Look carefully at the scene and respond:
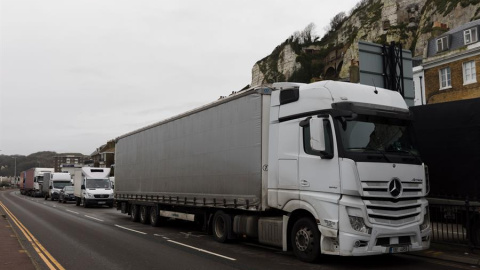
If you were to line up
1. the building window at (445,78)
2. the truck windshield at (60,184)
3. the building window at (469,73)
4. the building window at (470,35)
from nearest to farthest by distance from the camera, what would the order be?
the building window at (469,73) → the building window at (445,78) → the building window at (470,35) → the truck windshield at (60,184)

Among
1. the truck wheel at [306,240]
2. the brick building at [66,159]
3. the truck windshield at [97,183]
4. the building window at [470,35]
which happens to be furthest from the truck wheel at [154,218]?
the brick building at [66,159]

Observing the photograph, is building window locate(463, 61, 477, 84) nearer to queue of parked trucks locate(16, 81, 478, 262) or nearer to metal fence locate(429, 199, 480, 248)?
metal fence locate(429, 199, 480, 248)

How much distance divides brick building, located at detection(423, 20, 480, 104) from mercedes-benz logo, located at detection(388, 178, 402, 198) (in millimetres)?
24684

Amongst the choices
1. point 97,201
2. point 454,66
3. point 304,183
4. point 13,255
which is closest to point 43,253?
point 13,255

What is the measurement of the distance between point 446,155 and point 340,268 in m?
4.45

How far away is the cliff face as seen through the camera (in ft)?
181

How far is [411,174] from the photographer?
775 cm

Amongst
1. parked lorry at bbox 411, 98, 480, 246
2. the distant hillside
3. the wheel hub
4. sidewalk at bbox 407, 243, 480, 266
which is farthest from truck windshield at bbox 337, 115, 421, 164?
the distant hillside

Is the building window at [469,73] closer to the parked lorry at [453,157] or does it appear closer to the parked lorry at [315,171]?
the parked lorry at [453,157]

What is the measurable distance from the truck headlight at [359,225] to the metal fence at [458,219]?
3227 millimetres

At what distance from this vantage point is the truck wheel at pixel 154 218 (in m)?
15.2

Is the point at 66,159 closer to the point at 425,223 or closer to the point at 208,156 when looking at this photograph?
the point at 208,156

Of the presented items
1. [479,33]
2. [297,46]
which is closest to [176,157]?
[479,33]

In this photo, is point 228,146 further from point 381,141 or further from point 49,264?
point 49,264
